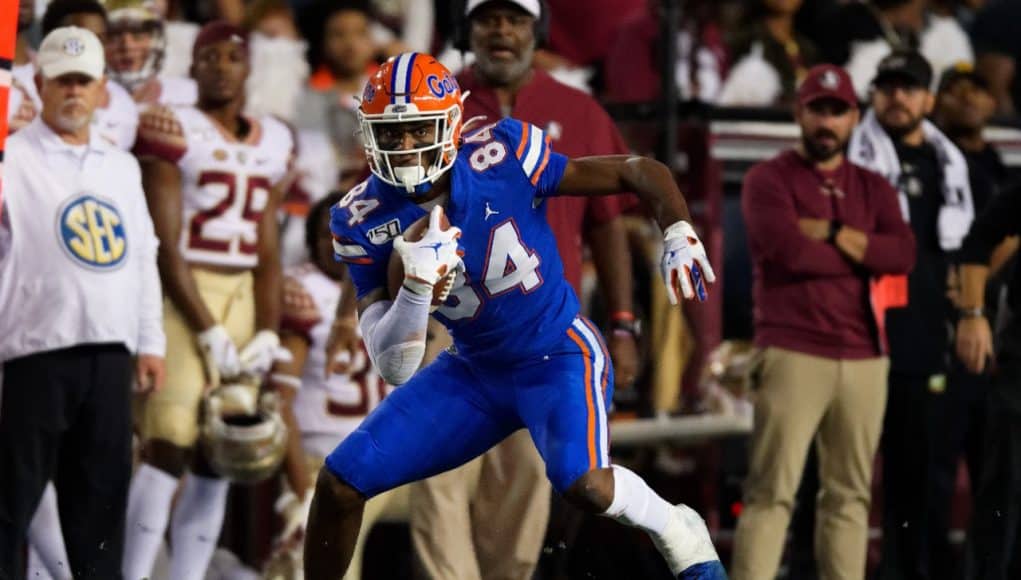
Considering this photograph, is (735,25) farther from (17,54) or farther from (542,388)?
(542,388)

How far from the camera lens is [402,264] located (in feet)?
17.5

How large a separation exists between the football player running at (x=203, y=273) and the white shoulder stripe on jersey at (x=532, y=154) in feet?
6.16

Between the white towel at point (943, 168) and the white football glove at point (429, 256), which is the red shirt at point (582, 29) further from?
the white football glove at point (429, 256)

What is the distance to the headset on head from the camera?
657 cm

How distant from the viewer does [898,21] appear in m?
10.1

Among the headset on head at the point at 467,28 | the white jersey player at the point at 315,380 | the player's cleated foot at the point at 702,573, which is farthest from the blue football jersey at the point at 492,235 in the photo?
the white jersey player at the point at 315,380

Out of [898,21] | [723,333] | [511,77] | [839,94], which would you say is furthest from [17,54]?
[898,21]

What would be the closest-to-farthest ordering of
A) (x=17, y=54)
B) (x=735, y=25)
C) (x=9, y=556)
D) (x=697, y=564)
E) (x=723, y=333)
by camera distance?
(x=697, y=564), (x=9, y=556), (x=17, y=54), (x=723, y=333), (x=735, y=25)

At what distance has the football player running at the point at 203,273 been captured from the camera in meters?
6.88

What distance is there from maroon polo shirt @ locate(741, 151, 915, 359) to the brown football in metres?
1.94

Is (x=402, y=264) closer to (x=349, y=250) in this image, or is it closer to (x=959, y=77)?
(x=349, y=250)

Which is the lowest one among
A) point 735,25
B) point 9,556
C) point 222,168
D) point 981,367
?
point 9,556

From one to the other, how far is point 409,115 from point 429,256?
434 mm

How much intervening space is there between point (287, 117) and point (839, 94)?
9.72 ft
